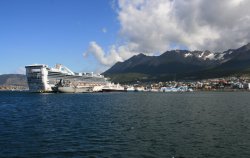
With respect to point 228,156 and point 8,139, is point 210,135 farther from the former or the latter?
point 8,139

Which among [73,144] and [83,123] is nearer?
[73,144]

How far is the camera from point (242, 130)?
1890 inches

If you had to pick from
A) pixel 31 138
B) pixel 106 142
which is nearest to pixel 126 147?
pixel 106 142

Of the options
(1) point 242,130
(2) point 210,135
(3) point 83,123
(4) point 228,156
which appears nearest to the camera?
(4) point 228,156

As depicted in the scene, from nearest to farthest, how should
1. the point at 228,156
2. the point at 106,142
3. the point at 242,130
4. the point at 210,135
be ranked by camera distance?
the point at 228,156 < the point at 106,142 < the point at 210,135 < the point at 242,130

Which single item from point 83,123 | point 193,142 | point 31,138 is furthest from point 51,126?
point 193,142

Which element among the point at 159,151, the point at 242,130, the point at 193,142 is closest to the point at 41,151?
the point at 159,151

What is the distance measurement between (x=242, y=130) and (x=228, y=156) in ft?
53.9

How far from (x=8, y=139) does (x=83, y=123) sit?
16.7 meters

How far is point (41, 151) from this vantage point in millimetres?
34625

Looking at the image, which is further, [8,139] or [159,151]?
[8,139]

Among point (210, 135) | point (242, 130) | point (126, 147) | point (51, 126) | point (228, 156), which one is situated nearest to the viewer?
point (228, 156)

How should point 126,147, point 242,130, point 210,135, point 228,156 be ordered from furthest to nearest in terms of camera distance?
point 242,130, point 210,135, point 126,147, point 228,156

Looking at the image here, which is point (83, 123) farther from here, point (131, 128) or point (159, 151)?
point (159, 151)
